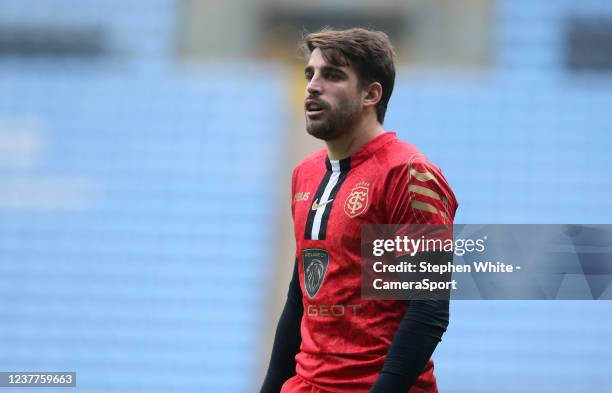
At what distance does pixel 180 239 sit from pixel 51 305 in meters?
1.40

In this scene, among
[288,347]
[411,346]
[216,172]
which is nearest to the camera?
[411,346]

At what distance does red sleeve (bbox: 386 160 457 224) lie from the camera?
82.1 inches

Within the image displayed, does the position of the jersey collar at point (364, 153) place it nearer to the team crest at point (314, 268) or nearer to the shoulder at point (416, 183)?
the shoulder at point (416, 183)

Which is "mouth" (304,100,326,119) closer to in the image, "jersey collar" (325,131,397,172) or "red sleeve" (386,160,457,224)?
"jersey collar" (325,131,397,172)

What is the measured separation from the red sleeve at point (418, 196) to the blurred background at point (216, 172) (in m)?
5.48

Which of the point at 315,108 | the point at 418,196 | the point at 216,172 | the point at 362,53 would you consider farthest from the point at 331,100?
the point at 216,172

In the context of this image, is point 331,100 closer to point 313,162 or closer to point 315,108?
point 315,108

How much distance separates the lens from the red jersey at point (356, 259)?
2133 millimetres

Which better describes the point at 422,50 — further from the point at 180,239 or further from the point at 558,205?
the point at 180,239

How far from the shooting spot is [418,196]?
209 cm

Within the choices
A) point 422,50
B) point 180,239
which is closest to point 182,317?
point 180,239

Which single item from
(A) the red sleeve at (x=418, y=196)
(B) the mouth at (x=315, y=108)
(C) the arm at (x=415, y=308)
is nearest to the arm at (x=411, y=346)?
(C) the arm at (x=415, y=308)

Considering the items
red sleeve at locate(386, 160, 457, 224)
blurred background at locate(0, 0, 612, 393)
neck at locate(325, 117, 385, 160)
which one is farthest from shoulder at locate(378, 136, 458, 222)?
blurred background at locate(0, 0, 612, 393)

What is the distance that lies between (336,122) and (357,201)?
0.24m
